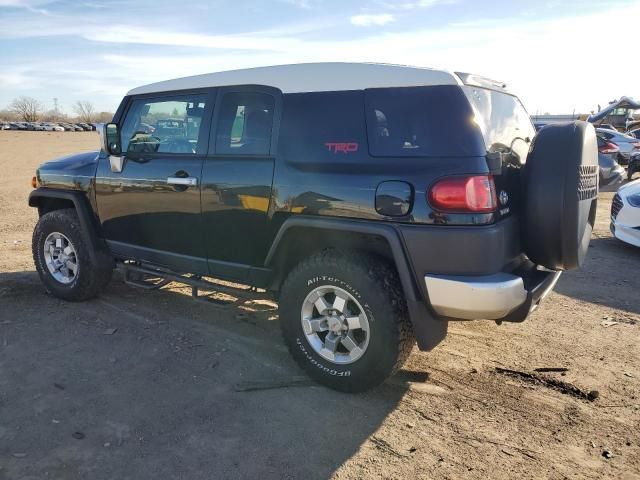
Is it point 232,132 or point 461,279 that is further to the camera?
point 232,132

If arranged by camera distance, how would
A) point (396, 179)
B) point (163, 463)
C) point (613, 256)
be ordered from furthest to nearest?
point (613, 256)
point (396, 179)
point (163, 463)

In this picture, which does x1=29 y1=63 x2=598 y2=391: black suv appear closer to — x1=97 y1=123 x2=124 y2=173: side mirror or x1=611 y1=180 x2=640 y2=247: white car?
x1=97 y1=123 x2=124 y2=173: side mirror

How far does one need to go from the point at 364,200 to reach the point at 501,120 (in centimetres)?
118

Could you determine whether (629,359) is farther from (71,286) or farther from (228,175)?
(71,286)

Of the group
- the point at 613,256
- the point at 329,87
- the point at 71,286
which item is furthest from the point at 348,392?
the point at 613,256

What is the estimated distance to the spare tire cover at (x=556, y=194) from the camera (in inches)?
118

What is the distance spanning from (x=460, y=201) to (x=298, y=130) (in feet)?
3.98

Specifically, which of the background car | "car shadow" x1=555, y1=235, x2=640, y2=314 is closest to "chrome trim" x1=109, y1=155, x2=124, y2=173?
"car shadow" x1=555, y1=235, x2=640, y2=314

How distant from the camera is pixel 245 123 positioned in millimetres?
3826

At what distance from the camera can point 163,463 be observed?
2.75 metres

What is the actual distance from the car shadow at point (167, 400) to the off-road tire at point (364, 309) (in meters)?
0.16

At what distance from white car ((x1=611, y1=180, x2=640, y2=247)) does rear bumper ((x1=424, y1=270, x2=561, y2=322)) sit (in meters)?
4.98

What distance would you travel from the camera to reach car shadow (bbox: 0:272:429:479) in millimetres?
2773

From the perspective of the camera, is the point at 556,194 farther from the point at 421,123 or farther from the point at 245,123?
the point at 245,123
